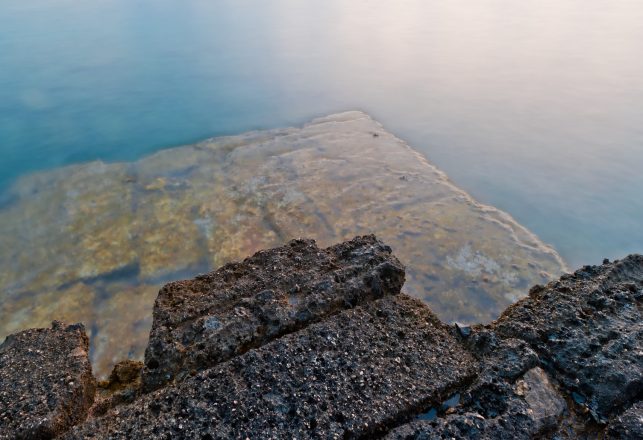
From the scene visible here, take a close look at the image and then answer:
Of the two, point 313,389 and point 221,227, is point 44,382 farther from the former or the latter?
point 221,227

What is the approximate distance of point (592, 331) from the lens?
3385mm

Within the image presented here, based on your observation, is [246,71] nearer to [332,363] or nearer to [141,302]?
→ [141,302]

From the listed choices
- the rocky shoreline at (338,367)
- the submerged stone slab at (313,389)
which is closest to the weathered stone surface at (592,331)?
the rocky shoreline at (338,367)

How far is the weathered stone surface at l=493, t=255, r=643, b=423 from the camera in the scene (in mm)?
3057

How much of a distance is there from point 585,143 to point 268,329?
811 cm

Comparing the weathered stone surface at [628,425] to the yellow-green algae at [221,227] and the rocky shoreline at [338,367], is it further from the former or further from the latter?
the yellow-green algae at [221,227]

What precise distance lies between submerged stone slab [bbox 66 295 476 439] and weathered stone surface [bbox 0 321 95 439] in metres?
0.25

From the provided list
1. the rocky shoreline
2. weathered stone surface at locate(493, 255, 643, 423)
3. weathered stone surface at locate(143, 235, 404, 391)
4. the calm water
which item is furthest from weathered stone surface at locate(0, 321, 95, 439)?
the calm water

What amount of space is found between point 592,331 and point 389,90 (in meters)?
9.14

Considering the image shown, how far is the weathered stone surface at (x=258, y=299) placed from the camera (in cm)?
319

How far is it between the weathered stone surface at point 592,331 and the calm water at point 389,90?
281 centimetres

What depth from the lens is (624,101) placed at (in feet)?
34.2

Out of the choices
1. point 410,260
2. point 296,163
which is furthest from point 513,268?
point 296,163

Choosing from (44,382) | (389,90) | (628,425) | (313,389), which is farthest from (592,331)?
(389,90)
